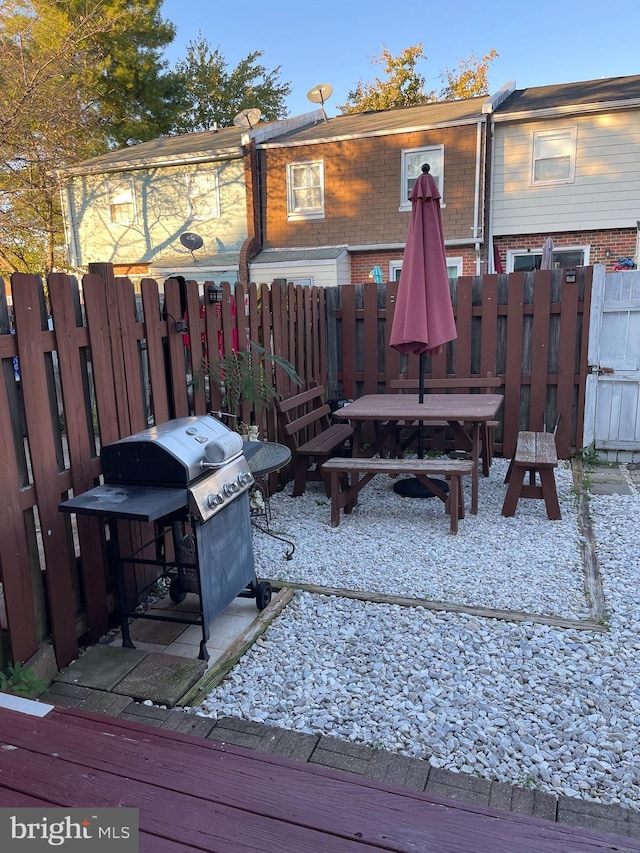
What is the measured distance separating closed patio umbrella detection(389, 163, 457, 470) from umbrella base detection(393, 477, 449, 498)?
132 cm

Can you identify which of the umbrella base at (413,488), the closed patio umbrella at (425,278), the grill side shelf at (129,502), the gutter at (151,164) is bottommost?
the umbrella base at (413,488)

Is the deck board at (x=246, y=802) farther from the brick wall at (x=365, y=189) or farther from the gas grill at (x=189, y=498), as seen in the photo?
the brick wall at (x=365, y=189)

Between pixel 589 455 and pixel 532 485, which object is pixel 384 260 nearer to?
pixel 589 455

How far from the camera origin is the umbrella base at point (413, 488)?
5.62 meters

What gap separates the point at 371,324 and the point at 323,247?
777 centimetres

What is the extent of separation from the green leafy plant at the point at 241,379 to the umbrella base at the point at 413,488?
1598mm

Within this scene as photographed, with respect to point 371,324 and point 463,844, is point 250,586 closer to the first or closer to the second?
point 463,844

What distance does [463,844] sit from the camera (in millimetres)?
1255

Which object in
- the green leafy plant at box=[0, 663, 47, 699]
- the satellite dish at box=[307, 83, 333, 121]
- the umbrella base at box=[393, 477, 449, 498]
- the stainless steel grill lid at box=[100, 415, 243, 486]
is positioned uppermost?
the satellite dish at box=[307, 83, 333, 121]

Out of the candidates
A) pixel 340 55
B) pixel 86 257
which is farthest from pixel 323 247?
pixel 340 55

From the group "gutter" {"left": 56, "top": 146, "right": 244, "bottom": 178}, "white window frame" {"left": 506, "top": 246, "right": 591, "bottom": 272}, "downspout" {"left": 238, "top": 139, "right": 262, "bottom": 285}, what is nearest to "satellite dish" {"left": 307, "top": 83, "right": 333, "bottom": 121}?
"downspout" {"left": 238, "top": 139, "right": 262, "bottom": 285}

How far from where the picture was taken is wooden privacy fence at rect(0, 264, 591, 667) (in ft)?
8.79

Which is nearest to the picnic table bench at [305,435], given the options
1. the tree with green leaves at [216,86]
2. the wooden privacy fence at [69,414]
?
the wooden privacy fence at [69,414]

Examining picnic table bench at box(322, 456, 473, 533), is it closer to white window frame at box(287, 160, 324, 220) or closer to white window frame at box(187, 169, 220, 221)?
white window frame at box(287, 160, 324, 220)
